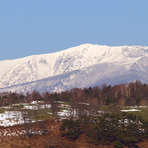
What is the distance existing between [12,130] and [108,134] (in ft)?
58.9

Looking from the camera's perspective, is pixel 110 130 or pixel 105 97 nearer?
pixel 110 130

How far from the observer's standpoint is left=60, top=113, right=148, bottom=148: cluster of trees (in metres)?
58.3

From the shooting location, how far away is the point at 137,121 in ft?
208

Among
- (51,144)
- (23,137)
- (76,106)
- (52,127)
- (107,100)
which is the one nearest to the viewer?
(51,144)

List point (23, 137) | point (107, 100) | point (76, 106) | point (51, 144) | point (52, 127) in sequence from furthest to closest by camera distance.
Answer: point (107, 100), point (76, 106), point (52, 127), point (23, 137), point (51, 144)

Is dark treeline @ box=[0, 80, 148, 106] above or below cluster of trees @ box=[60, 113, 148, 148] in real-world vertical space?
above

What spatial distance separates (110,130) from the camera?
5994 centimetres

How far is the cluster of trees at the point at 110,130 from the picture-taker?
58.3m

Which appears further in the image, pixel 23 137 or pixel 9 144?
pixel 23 137

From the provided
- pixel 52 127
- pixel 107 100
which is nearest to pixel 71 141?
pixel 52 127

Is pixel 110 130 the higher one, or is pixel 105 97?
pixel 105 97

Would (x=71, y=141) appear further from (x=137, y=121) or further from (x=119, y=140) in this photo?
(x=137, y=121)

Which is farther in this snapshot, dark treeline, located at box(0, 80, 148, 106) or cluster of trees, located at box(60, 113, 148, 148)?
dark treeline, located at box(0, 80, 148, 106)

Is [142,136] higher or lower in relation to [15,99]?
lower
